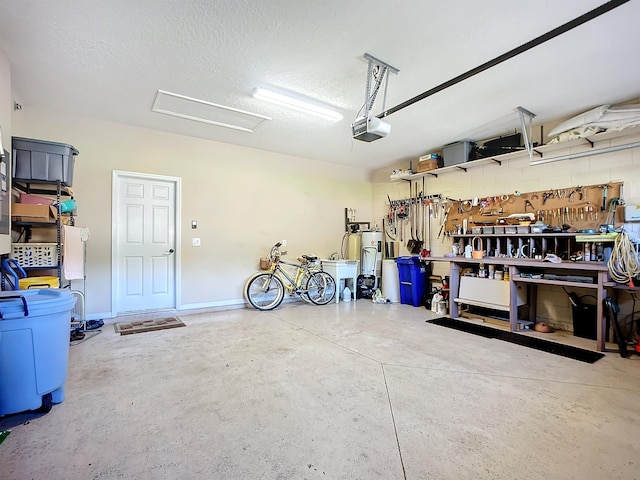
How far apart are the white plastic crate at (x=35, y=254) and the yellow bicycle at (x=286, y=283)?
2569 millimetres

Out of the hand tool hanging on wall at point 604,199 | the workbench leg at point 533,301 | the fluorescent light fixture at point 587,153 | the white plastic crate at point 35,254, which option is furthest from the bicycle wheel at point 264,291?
the hand tool hanging on wall at point 604,199

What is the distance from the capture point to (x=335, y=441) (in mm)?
1806

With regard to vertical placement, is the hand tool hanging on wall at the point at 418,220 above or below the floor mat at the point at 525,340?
above

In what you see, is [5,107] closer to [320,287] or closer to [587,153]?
[320,287]

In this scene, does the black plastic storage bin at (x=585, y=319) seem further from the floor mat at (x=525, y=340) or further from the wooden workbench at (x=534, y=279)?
the floor mat at (x=525, y=340)

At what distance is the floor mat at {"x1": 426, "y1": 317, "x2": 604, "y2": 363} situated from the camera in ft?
10.4

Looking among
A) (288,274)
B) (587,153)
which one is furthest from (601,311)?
(288,274)

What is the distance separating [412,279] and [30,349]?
505 cm

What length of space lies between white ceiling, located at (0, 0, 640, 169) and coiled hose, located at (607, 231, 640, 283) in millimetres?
1675

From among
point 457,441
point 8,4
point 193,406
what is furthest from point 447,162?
point 8,4

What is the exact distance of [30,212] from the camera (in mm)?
3131

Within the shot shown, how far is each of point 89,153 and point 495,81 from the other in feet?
16.8

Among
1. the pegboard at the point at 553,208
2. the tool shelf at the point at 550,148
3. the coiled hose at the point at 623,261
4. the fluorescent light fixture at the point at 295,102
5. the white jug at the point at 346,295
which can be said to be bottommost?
the white jug at the point at 346,295

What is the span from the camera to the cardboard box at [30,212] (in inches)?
122
